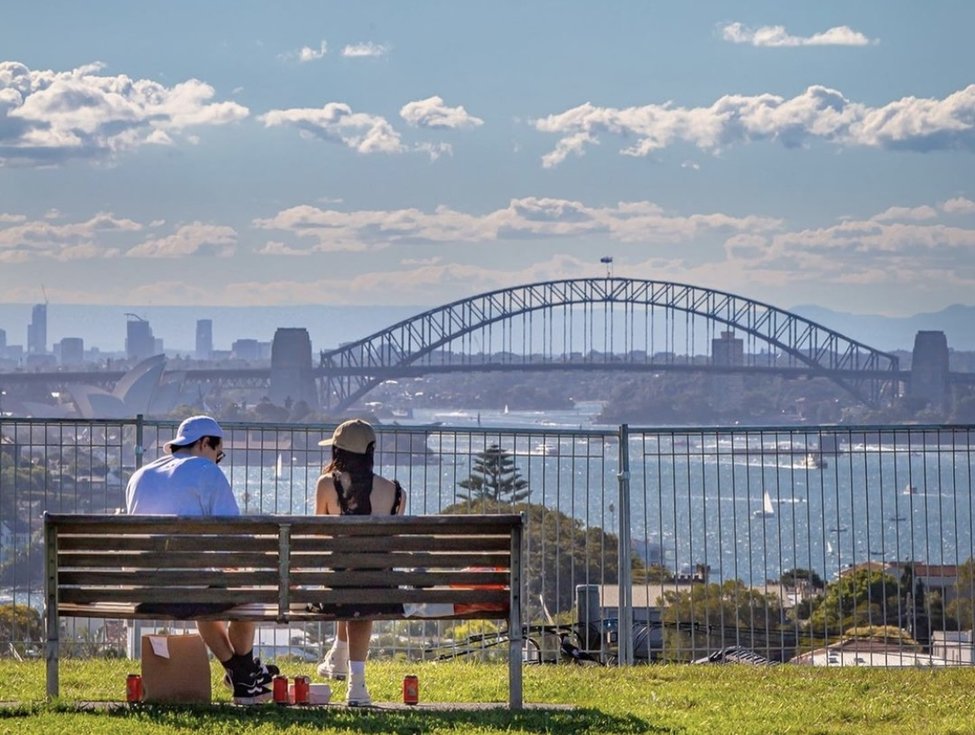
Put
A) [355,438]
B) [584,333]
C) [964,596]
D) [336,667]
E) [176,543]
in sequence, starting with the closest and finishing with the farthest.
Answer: [176,543]
[355,438]
[336,667]
[964,596]
[584,333]

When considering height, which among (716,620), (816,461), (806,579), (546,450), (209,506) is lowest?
(716,620)

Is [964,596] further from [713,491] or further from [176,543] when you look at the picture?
[713,491]

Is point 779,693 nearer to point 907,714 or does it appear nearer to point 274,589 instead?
point 907,714

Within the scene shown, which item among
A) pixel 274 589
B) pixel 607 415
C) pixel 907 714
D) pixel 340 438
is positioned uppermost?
pixel 607 415

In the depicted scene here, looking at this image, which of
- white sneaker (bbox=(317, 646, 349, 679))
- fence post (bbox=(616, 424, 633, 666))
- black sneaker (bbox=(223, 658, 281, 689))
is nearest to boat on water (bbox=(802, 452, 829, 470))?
fence post (bbox=(616, 424, 633, 666))

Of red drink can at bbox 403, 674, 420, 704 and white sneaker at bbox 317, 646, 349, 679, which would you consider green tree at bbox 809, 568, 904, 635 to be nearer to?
white sneaker at bbox 317, 646, 349, 679

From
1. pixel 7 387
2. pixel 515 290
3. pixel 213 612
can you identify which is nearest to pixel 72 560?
pixel 213 612

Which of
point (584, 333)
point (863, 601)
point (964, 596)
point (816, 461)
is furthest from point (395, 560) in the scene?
point (584, 333)
